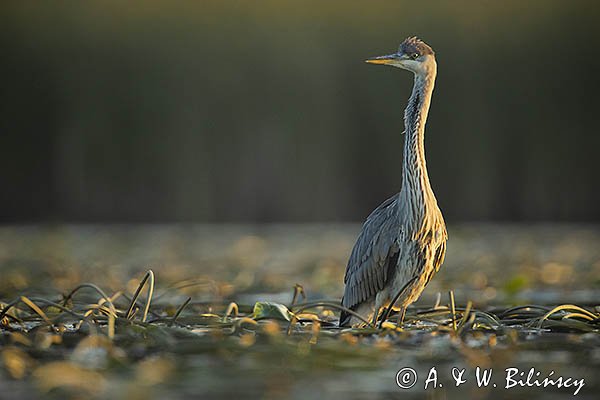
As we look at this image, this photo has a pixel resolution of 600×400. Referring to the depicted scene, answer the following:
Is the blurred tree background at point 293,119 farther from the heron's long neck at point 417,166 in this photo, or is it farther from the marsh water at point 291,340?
the heron's long neck at point 417,166

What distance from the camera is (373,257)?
6.16 m

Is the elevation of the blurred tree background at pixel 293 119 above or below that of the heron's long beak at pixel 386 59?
below

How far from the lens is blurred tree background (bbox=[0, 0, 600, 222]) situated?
15156 mm

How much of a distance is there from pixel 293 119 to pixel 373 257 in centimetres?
1024

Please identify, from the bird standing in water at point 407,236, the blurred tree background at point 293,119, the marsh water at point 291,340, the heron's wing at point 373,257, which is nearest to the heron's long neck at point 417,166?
the bird standing in water at point 407,236

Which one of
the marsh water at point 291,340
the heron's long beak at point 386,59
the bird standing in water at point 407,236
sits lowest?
the marsh water at point 291,340

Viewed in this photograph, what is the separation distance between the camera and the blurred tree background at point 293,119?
15.2 m

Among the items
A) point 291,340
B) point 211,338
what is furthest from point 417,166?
point 211,338

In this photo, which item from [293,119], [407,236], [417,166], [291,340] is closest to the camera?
[291,340]

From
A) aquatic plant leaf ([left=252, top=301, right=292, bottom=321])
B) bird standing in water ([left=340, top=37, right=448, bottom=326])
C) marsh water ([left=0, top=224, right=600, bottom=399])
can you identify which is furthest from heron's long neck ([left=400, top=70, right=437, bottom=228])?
aquatic plant leaf ([left=252, top=301, right=292, bottom=321])

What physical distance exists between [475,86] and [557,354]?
11.8 m

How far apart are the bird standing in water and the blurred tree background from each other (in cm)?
839

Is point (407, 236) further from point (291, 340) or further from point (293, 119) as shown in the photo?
point (293, 119)

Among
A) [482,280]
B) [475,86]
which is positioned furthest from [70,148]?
[482,280]
